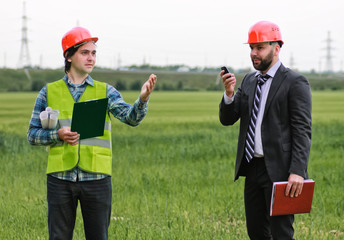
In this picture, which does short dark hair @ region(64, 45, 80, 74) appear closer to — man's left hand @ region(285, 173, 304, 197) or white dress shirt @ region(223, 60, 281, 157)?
white dress shirt @ region(223, 60, 281, 157)

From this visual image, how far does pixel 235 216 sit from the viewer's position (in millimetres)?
6371

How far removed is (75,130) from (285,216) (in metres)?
1.82

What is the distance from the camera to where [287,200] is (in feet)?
12.4

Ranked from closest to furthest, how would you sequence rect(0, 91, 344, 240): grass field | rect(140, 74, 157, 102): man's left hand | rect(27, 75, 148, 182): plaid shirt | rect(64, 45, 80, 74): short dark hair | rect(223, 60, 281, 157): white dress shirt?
rect(140, 74, 157, 102): man's left hand, rect(27, 75, 148, 182): plaid shirt, rect(64, 45, 80, 74): short dark hair, rect(223, 60, 281, 157): white dress shirt, rect(0, 91, 344, 240): grass field

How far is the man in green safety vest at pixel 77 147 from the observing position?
3.61 m

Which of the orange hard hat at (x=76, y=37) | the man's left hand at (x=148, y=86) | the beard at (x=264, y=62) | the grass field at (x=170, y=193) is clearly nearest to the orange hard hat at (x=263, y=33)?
the beard at (x=264, y=62)

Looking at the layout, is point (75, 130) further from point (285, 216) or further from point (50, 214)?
point (285, 216)

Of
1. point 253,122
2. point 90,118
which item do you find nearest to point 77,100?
point 90,118

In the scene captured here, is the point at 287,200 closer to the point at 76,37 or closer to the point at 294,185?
the point at 294,185

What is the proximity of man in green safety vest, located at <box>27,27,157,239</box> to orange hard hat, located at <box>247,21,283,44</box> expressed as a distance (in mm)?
1019

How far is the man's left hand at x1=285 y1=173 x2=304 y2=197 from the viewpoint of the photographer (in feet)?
12.3

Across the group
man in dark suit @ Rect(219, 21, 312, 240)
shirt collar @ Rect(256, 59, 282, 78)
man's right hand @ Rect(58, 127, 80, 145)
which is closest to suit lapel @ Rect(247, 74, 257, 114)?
man in dark suit @ Rect(219, 21, 312, 240)

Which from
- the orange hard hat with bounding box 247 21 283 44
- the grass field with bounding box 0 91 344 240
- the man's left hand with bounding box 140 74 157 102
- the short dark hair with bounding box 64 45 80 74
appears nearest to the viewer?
the man's left hand with bounding box 140 74 157 102

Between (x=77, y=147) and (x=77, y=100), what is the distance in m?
0.36
